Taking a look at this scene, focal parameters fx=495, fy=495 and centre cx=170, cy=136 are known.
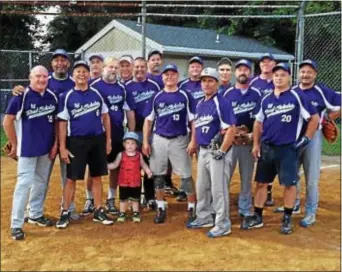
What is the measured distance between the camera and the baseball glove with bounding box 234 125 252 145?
5.43m

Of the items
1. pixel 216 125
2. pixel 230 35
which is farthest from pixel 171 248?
pixel 230 35

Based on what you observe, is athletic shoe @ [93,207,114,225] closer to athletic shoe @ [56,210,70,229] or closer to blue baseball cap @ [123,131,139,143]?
athletic shoe @ [56,210,70,229]

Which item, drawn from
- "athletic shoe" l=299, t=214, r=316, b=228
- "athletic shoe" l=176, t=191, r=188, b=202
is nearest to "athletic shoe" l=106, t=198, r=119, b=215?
"athletic shoe" l=176, t=191, r=188, b=202

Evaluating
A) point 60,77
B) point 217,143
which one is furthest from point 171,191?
point 60,77

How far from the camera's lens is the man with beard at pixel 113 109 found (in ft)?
18.9

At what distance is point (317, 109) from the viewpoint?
5246mm

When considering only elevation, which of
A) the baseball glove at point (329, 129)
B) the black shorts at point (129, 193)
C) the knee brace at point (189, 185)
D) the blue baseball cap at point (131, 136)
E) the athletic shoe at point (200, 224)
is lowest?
the athletic shoe at point (200, 224)

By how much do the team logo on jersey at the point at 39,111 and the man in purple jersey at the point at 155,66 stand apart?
1552mm

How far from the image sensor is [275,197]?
6891mm

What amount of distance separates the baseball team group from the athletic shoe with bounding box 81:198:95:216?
0.08 feet

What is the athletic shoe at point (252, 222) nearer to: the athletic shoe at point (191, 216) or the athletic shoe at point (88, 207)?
the athletic shoe at point (191, 216)

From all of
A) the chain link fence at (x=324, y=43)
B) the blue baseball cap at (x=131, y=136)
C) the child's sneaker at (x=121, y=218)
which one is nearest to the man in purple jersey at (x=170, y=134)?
the blue baseball cap at (x=131, y=136)

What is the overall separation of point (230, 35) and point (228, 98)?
16.9 meters

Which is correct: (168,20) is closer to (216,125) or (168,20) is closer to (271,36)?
(271,36)
